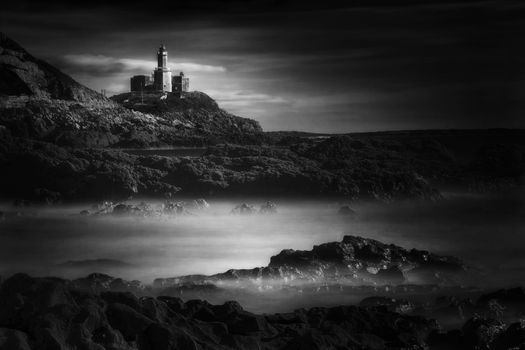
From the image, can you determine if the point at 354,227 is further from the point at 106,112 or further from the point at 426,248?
the point at 106,112

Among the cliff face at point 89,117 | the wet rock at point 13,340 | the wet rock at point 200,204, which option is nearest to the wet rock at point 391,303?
the wet rock at point 200,204

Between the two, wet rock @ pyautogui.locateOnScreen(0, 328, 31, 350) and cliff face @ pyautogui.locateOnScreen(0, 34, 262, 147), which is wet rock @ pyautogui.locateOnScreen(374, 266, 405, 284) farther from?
wet rock @ pyautogui.locateOnScreen(0, 328, 31, 350)

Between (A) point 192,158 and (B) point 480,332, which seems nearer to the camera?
(B) point 480,332

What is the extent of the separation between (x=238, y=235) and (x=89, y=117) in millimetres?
3189

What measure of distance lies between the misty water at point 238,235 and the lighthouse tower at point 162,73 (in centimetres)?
190

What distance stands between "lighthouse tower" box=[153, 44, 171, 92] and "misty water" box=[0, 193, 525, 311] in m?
1.90

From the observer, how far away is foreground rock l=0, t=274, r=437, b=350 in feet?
28.8

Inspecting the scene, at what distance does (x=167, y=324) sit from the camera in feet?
29.9

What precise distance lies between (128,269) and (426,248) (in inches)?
155

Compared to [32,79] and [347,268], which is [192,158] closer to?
[32,79]

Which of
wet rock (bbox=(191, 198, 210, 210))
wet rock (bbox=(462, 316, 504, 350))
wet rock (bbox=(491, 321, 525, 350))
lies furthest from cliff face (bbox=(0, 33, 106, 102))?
wet rock (bbox=(491, 321, 525, 350))

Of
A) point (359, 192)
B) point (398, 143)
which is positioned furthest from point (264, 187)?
point (398, 143)

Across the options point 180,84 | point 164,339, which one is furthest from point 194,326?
point 180,84

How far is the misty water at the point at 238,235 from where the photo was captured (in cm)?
1281
